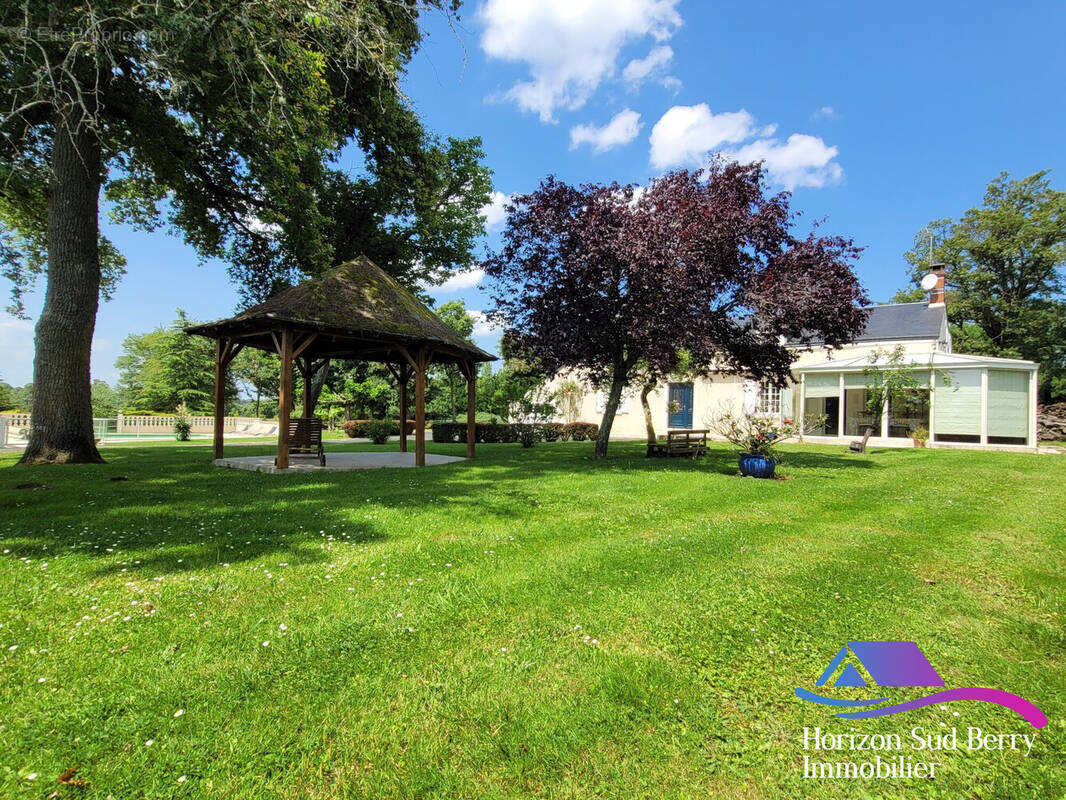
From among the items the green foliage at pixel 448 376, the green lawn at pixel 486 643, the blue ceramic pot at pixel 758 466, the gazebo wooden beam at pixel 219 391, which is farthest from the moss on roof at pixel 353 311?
the green foliage at pixel 448 376

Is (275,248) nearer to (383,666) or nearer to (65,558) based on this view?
(65,558)

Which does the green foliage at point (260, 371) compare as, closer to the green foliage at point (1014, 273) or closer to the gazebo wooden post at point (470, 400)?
the gazebo wooden post at point (470, 400)

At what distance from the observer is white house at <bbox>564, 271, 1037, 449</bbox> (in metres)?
17.1

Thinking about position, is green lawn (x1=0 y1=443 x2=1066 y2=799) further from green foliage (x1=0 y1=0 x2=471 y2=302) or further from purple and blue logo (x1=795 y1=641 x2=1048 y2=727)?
green foliage (x1=0 y1=0 x2=471 y2=302)

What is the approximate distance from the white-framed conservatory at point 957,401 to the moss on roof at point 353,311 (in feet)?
44.2

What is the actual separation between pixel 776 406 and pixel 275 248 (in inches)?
849

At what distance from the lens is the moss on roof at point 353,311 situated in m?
10.0

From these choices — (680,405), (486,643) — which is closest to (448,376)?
(680,405)

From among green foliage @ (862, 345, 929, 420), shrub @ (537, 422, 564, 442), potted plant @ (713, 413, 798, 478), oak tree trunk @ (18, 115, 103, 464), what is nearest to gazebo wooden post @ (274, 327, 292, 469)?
oak tree trunk @ (18, 115, 103, 464)

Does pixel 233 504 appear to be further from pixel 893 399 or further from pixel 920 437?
pixel 920 437

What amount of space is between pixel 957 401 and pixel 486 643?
21932 mm

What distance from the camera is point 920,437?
1814 cm

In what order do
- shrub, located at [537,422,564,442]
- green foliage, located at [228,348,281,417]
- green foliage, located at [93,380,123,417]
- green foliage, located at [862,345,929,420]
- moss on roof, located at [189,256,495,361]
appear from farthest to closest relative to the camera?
green foliage, located at [93,380,123,417], green foliage, located at [228,348,281,417], shrub, located at [537,422,564,442], green foliage, located at [862,345,929,420], moss on roof, located at [189,256,495,361]

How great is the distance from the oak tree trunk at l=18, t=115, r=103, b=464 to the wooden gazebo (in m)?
2.11
